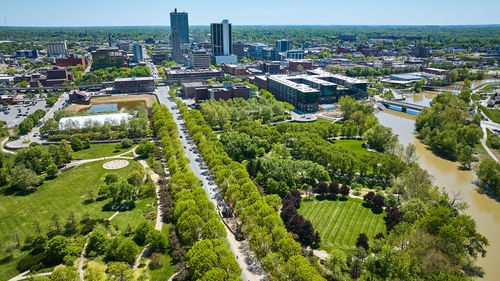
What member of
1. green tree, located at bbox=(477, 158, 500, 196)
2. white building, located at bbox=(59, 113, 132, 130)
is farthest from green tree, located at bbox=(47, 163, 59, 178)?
A: green tree, located at bbox=(477, 158, 500, 196)

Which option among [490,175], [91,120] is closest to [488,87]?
[490,175]

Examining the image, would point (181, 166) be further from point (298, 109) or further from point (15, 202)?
point (298, 109)

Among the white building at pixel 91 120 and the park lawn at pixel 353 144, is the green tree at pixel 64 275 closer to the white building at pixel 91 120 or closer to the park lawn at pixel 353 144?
the white building at pixel 91 120

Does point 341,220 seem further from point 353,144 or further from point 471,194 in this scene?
point 353,144

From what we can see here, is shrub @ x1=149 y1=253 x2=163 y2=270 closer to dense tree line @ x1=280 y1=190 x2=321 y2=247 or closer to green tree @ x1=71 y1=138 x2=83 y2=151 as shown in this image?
dense tree line @ x1=280 y1=190 x2=321 y2=247

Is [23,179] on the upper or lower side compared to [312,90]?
lower
